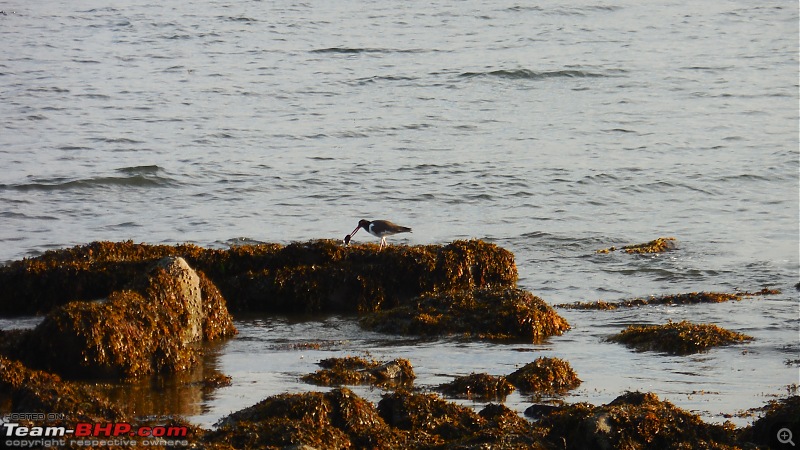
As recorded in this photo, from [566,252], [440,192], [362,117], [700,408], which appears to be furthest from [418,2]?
[700,408]

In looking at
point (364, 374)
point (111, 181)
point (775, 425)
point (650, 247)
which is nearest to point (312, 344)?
point (364, 374)

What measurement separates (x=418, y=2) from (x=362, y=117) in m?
13.5

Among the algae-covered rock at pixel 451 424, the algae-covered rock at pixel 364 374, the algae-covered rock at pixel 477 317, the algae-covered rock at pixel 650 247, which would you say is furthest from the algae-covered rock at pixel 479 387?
the algae-covered rock at pixel 650 247

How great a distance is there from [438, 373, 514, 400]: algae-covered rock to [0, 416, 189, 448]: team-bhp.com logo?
6.36 feet

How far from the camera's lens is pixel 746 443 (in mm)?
5484

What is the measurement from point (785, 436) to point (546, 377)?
1.73 metres

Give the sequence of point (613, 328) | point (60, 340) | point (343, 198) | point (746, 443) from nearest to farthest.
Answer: point (746, 443) → point (60, 340) → point (613, 328) → point (343, 198)

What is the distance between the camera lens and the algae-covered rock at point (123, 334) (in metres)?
6.96

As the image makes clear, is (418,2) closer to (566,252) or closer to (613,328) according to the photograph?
(566,252)

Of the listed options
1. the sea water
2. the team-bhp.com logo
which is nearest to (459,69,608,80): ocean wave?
the sea water

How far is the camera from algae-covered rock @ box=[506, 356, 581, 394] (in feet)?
22.2

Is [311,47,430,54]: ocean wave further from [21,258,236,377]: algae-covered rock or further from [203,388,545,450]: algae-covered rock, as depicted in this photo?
[203,388,545,450]: algae-covered rock

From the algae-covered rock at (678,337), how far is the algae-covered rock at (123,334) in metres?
3.32

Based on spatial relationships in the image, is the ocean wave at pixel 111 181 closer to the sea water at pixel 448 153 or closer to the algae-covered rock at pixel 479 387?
the sea water at pixel 448 153
